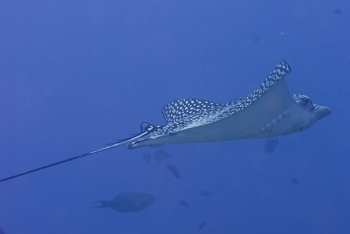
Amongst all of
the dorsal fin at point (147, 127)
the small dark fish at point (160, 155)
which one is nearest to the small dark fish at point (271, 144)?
the small dark fish at point (160, 155)

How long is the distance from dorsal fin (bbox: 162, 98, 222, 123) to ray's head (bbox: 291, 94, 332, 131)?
1.23m

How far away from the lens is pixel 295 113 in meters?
4.30

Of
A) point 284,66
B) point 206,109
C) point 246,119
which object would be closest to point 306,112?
point 246,119

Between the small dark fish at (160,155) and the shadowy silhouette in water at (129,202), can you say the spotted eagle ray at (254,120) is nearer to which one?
the shadowy silhouette in water at (129,202)

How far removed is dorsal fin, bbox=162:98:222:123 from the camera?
5355 millimetres

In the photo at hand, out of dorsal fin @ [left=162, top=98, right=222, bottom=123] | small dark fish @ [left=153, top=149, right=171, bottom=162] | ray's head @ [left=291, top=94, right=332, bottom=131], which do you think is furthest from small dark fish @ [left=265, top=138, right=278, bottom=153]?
ray's head @ [left=291, top=94, right=332, bottom=131]

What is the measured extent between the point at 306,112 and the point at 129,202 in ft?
16.2

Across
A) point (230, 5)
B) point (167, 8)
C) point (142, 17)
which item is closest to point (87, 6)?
point (142, 17)

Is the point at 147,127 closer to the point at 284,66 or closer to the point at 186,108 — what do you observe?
the point at 186,108

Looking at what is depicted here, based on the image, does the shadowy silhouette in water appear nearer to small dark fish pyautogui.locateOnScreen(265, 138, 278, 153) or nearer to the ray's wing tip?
small dark fish pyautogui.locateOnScreen(265, 138, 278, 153)

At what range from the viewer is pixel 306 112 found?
4.45 metres

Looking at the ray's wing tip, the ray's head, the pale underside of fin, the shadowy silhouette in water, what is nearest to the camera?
the ray's wing tip

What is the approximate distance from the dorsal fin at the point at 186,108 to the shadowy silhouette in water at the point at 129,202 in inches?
125

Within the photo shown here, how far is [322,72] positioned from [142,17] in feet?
30.0
